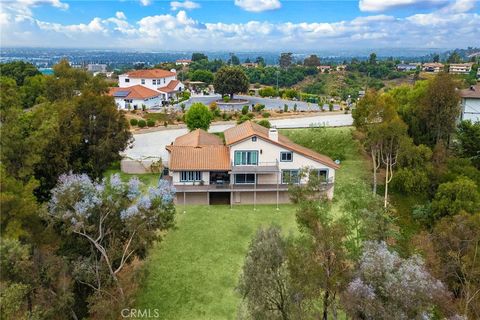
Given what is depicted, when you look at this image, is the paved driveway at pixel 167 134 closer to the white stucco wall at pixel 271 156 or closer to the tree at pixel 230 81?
the white stucco wall at pixel 271 156

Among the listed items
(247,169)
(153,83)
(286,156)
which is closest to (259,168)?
(247,169)

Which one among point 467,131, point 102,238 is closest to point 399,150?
point 467,131

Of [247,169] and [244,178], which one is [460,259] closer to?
[247,169]

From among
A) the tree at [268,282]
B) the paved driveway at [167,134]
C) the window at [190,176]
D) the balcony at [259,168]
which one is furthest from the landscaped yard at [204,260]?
the paved driveway at [167,134]

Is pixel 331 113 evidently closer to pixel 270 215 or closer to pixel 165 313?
pixel 270 215

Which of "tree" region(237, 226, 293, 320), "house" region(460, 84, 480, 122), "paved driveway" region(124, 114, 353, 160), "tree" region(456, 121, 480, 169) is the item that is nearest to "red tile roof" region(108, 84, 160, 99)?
"paved driveway" region(124, 114, 353, 160)

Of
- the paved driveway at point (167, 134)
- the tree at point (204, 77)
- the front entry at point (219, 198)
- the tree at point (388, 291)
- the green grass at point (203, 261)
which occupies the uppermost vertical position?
the tree at point (204, 77)
